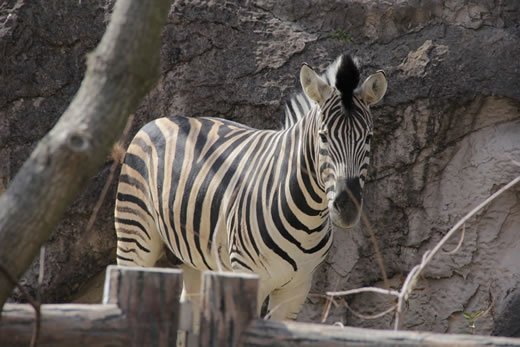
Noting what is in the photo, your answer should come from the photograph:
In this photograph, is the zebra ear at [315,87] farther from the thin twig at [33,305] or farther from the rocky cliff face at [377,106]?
the thin twig at [33,305]

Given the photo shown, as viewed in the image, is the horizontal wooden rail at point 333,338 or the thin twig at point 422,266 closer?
the horizontal wooden rail at point 333,338

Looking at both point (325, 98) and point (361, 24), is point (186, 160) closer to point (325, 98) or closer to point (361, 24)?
point (325, 98)

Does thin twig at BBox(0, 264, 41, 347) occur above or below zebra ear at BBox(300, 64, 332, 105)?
below

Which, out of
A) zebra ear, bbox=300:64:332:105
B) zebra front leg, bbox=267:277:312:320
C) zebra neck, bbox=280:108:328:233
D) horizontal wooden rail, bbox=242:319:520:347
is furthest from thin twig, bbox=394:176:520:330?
zebra front leg, bbox=267:277:312:320

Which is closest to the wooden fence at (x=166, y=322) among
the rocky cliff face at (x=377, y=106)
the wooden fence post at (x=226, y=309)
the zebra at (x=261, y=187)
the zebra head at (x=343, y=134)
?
the wooden fence post at (x=226, y=309)

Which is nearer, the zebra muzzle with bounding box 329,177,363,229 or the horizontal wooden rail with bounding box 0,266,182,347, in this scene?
the horizontal wooden rail with bounding box 0,266,182,347

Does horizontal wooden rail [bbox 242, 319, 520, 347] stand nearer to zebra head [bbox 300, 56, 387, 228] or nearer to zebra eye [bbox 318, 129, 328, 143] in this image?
zebra head [bbox 300, 56, 387, 228]

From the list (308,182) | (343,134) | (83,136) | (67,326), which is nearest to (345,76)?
(343,134)

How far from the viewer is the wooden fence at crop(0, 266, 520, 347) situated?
105 inches

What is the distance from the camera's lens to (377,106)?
228 inches

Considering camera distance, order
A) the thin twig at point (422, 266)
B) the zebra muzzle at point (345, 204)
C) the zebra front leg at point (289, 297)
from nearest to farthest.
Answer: the thin twig at point (422, 266), the zebra muzzle at point (345, 204), the zebra front leg at point (289, 297)

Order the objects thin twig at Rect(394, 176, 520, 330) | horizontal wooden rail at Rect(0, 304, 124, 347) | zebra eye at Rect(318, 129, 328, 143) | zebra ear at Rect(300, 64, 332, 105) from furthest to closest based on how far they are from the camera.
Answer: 1. zebra ear at Rect(300, 64, 332, 105)
2. zebra eye at Rect(318, 129, 328, 143)
3. thin twig at Rect(394, 176, 520, 330)
4. horizontal wooden rail at Rect(0, 304, 124, 347)

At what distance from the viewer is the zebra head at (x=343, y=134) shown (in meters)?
4.23

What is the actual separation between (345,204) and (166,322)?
1732 mm
